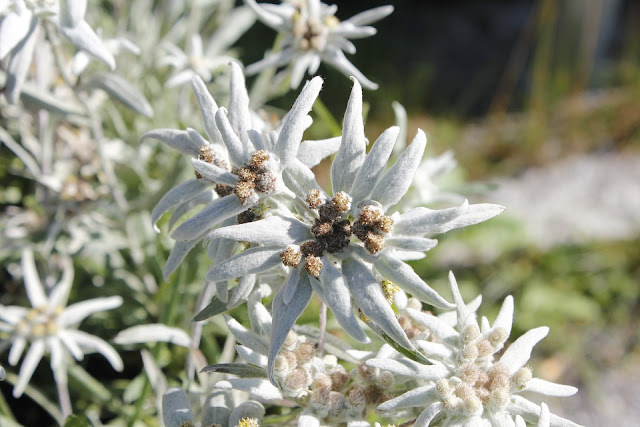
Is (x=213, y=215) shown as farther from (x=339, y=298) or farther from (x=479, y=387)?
(x=479, y=387)

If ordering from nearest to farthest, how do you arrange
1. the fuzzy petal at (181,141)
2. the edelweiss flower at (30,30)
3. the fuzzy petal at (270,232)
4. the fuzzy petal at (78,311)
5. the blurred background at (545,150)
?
1. the fuzzy petal at (270,232)
2. the fuzzy petal at (181,141)
3. the edelweiss flower at (30,30)
4. the fuzzy petal at (78,311)
5. the blurred background at (545,150)

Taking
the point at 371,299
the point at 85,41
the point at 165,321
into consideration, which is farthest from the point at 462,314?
the point at 85,41

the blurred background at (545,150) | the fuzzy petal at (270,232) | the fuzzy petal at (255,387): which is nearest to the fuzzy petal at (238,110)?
the fuzzy petal at (270,232)

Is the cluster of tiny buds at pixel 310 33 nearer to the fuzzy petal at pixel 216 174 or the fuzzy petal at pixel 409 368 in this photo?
the fuzzy petal at pixel 216 174

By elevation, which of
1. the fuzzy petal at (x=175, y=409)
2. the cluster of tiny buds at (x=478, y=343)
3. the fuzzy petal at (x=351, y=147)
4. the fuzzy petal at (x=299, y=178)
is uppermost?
the fuzzy petal at (x=351, y=147)

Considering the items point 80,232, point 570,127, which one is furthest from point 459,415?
point 570,127

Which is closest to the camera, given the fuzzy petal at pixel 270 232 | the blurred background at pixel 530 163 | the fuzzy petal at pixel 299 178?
the fuzzy petal at pixel 270 232

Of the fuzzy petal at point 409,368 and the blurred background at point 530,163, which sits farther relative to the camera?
the blurred background at point 530,163

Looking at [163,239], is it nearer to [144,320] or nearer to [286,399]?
[144,320]
